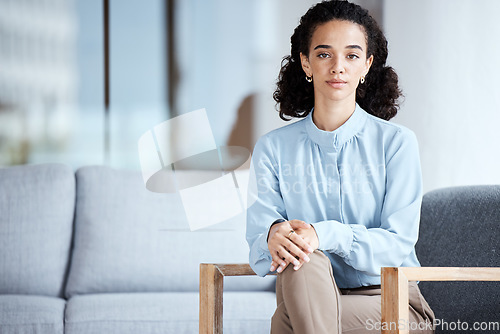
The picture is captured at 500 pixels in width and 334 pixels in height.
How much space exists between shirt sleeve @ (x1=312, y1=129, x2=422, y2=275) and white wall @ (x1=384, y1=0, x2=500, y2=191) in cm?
93

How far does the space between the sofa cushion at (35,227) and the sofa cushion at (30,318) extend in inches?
8.8

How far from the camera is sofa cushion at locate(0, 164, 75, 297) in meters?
2.23

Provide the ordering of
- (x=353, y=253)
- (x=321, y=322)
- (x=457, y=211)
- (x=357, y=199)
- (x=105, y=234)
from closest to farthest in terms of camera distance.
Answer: (x=321, y=322) < (x=353, y=253) < (x=357, y=199) < (x=457, y=211) < (x=105, y=234)

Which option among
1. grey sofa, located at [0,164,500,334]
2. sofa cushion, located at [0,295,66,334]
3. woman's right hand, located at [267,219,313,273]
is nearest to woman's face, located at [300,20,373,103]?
woman's right hand, located at [267,219,313,273]

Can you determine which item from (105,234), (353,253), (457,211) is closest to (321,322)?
(353,253)

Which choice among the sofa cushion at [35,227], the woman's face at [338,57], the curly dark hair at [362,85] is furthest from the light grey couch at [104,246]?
the woman's face at [338,57]

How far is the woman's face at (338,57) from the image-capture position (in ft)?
4.71

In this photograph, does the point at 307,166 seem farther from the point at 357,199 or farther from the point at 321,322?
the point at 321,322

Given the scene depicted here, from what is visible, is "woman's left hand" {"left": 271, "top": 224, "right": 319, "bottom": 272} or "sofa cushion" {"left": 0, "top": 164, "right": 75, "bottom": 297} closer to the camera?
"woman's left hand" {"left": 271, "top": 224, "right": 319, "bottom": 272}

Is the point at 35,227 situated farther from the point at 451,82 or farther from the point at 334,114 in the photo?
the point at 451,82

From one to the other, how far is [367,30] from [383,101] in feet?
0.68

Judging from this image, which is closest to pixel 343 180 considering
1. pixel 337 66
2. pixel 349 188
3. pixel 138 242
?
pixel 349 188

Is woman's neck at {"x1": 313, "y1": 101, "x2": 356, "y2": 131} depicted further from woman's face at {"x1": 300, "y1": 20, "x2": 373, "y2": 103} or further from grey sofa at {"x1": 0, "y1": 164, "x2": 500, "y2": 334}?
grey sofa at {"x1": 0, "y1": 164, "x2": 500, "y2": 334}

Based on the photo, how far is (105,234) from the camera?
2303 millimetres
